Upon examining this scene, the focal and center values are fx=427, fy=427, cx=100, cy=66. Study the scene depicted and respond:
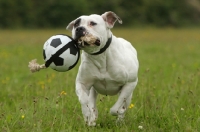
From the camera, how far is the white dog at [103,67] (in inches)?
192

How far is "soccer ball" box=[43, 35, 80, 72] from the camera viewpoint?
15.5ft

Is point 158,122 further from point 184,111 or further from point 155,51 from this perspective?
point 155,51

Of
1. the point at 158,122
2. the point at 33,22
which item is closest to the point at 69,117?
the point at 158,122

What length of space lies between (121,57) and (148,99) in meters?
1.17

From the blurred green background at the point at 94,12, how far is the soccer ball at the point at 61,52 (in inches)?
1243

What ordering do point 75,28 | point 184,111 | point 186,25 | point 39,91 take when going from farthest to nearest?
point 186,25 < point 39,91 < point 184,111 < point 75,28

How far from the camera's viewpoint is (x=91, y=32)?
15.6 ft

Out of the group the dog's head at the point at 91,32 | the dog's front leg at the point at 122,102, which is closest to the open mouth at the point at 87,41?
the dog's head at the point at 91,32

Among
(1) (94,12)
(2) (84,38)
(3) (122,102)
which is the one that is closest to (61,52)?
(2) (84,38)

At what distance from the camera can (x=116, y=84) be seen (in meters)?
5.26

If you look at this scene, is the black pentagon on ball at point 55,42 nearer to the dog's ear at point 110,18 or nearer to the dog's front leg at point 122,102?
the dog's ear at point 110,18

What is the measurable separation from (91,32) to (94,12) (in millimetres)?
34608

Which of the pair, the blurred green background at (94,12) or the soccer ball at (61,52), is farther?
the blurred green background at (94,12)

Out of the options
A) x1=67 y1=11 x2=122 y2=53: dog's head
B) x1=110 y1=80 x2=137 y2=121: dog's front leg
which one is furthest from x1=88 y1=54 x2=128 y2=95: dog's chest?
x1=67 y1=11 x2=122 y2=53: dog's head
